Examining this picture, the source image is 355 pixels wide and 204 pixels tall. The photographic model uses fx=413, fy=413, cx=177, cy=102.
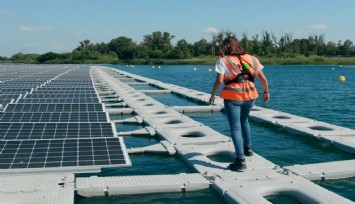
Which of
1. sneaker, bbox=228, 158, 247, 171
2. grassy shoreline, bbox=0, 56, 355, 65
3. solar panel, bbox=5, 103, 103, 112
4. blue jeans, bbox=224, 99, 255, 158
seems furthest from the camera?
grassy shoreline, bbox=0, 56, 355, 65

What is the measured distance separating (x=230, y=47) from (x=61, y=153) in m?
3.68

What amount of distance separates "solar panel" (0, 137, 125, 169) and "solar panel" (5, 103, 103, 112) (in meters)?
4.92

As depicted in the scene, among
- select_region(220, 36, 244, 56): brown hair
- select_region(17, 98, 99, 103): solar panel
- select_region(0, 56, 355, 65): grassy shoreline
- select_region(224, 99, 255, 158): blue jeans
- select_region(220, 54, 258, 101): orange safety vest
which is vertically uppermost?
select_region(220, 36, 244, 56): brown hair

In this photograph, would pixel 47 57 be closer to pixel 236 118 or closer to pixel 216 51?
pixel 216 51

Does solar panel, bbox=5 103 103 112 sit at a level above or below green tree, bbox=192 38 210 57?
below

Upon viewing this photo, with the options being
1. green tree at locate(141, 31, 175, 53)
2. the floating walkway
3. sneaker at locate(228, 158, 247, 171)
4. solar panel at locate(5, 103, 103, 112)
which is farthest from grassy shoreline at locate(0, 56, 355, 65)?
sneaker at locate(228, 158, 247, 171)

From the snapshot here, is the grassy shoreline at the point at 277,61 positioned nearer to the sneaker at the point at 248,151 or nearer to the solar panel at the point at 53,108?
the solar panel at the point at 53,108

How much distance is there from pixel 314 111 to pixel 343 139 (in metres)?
8.46

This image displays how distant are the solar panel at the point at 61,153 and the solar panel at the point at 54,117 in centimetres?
300

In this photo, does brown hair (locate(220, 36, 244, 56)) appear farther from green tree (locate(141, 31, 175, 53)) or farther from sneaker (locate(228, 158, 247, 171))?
green tree (locate(141, 31, 175, 53))

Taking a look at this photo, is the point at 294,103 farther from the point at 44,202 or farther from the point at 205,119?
the point at 44,202

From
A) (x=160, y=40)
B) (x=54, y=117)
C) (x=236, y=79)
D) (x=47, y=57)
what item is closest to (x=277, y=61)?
(x=160, y=40)

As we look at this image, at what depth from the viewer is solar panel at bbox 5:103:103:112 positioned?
13.1 meters

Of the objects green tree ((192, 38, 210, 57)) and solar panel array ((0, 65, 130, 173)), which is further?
green tree ((192, 38, 210, 57))
